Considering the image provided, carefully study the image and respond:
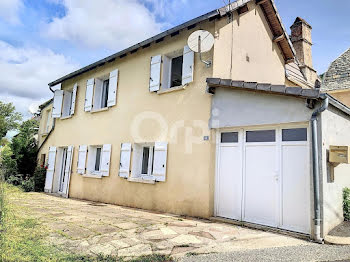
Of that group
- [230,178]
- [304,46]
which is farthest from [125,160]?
[304,46]

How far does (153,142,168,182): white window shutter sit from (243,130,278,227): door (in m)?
2.36

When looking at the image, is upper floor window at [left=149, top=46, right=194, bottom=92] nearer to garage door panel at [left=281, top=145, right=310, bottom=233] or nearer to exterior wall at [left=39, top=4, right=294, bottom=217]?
exterior wall at [left=39, top=4, right=294, bottom=217]

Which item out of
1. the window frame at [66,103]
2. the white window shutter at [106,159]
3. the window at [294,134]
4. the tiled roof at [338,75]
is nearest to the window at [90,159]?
the white window shutter at [106,159]

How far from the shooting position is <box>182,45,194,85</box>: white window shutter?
7.02 metres

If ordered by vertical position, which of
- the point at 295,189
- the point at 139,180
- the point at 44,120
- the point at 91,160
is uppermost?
the point at 44,120

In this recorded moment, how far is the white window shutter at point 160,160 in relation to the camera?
7188 millimetres

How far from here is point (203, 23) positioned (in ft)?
23.4

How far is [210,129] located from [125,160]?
336cm

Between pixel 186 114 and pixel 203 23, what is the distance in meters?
2.64

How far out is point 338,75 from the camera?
11070 mm

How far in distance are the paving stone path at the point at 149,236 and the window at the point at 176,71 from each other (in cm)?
418

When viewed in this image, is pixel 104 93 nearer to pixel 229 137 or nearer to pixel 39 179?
pixel 39 179

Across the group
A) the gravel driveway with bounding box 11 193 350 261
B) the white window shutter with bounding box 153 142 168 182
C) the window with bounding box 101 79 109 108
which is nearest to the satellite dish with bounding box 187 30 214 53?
the white window shutter with bounding box 153 142 168 182

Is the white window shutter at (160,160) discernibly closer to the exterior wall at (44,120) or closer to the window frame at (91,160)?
the window frame at (91,160)
